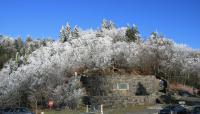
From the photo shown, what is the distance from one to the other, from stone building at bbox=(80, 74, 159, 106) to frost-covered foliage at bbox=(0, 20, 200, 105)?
8.48 ft

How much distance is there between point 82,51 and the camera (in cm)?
7844

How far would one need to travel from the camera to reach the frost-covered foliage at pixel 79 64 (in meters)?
59.8

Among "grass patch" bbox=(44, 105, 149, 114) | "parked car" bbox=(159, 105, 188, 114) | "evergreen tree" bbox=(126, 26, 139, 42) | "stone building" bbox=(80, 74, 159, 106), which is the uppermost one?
"evergreen tree" bbox=(126, 26, 139, 42)

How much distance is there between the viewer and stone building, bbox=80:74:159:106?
5641 cm

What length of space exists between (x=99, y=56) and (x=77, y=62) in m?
3.94

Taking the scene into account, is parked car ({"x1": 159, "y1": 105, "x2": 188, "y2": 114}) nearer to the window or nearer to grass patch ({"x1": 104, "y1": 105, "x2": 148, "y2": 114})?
grass patch ({"x1": 104, "y1": 105, "x2": 148, "y2": 114})

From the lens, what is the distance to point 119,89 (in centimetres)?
6044

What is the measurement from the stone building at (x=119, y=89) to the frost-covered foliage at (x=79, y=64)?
259 cm

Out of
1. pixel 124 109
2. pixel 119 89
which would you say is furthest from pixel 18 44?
pixel 124 109

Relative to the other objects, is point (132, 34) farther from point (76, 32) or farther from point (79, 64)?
point (79, 64)

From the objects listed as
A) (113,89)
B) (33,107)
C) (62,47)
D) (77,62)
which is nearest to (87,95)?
(113,89)

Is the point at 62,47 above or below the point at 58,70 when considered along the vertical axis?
above

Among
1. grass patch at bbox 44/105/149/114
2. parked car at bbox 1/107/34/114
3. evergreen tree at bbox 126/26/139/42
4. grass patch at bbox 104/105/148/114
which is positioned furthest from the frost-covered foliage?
parked car at bbox 1/107/34/114

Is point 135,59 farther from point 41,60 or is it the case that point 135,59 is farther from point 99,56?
point 41,60
